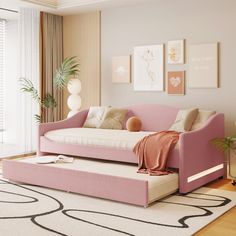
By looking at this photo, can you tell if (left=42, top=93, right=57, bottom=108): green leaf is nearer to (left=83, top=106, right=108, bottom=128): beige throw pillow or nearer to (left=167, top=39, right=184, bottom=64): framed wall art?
(left=83, top=106, right=108, bottom=128): beige throw pillow

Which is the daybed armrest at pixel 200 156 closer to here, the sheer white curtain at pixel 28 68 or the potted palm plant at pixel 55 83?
the potted palm plant at pixel 55 83

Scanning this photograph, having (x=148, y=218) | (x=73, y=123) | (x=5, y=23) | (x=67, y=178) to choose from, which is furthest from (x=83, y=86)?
(x=148, y=218)

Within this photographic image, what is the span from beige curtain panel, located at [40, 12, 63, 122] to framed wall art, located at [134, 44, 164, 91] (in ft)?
5.05

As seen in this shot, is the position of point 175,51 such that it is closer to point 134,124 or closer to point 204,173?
point 134,124

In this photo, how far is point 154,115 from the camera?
18.1 ft

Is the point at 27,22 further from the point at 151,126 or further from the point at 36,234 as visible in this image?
the point at 36,234

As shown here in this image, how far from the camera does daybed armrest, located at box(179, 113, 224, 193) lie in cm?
406

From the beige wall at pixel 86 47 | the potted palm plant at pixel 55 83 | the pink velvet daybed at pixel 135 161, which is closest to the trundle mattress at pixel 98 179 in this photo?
the pink velvet daybed at pixel 135 161

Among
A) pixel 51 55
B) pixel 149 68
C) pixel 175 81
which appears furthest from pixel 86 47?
pixel 175 81

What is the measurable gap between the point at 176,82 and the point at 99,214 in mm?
2741

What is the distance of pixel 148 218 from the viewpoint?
3.32 metres

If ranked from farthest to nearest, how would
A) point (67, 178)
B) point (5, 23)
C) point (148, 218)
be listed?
point (5, 23) < point (67, 178) < point (148, 218)

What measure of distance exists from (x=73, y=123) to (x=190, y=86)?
1.75m

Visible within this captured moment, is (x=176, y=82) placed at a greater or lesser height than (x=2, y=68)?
lesser
